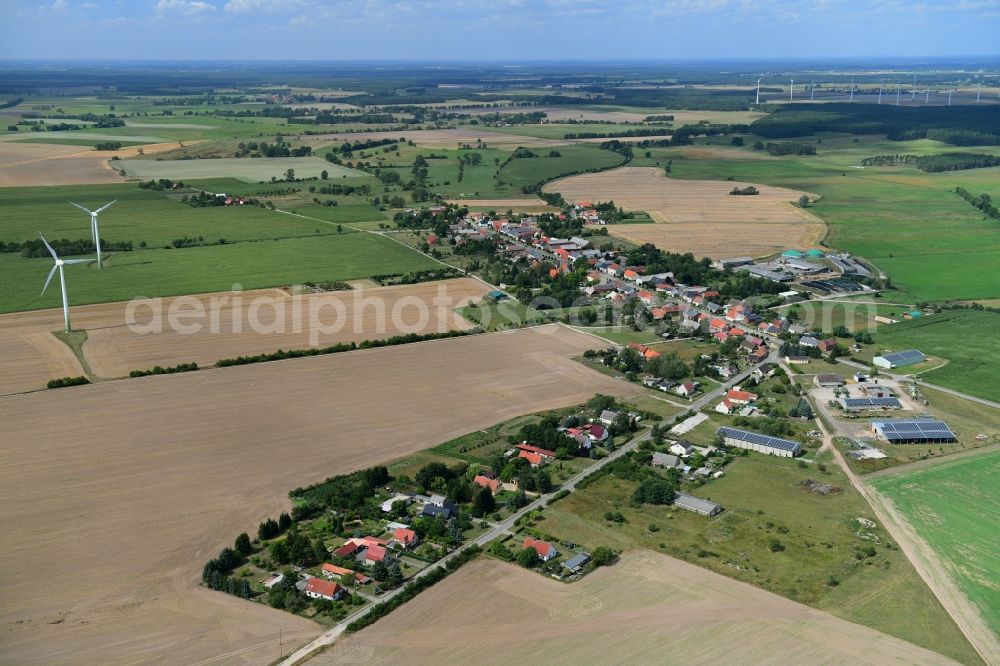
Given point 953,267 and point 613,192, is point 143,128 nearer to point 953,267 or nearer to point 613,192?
point 613,192

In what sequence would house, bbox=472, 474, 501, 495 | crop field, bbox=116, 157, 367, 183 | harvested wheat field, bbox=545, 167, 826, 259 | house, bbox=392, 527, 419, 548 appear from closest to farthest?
house, bbox=392, 527, 419, 548 → house, bbox=472, 474, 501, 495 → harvested wheat field, bbox=545, 167, 826, 259 → crop field, bbox=116, 157, 367, 183

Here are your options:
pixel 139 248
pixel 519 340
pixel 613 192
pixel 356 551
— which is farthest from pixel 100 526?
pixel 613 192

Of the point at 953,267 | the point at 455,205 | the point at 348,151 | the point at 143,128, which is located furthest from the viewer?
the point at 143,128

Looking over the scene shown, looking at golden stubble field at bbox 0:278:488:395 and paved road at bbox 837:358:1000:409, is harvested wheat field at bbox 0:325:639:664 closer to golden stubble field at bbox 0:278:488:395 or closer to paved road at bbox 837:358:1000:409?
golden stubble field at bbox 0:278:488:395

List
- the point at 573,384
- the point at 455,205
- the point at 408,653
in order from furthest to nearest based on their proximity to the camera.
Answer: the point at 455,205
the point at 573,384
the point at 408,653

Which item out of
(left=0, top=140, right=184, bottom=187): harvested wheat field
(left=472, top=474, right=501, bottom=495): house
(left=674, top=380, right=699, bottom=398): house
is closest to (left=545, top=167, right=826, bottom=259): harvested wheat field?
(left=674, top=380, right=699, bottom=398): house

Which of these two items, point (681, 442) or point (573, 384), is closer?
point (681, 442)
